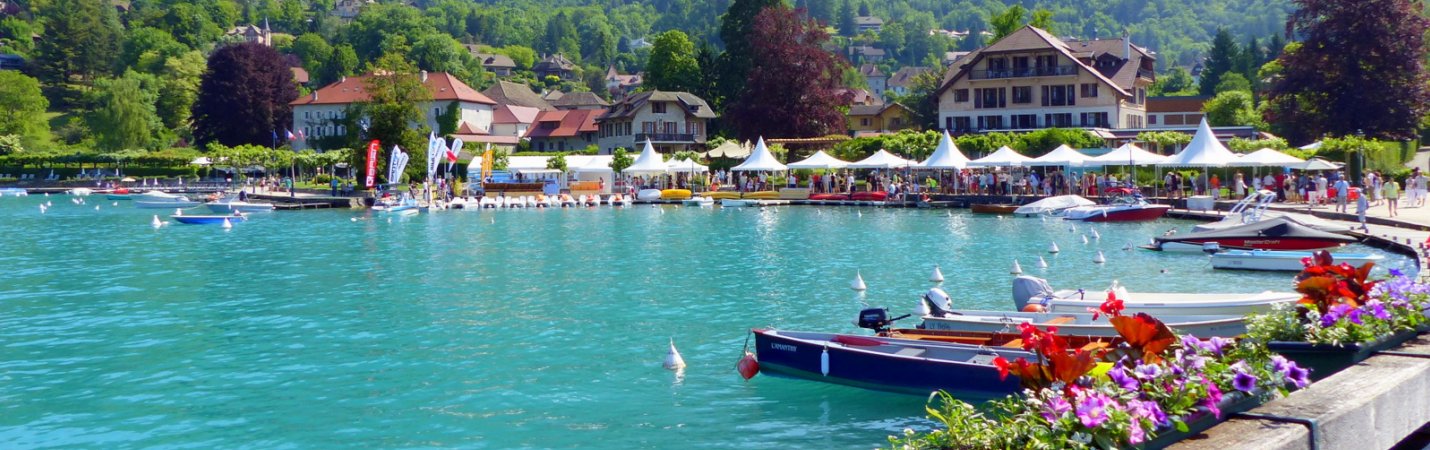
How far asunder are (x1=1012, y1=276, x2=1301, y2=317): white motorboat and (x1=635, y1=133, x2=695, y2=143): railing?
8115 cm

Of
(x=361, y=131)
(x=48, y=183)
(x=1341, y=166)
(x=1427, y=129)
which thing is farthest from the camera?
(x=48, y=183)

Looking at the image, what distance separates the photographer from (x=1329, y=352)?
790cm

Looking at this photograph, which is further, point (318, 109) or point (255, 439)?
point (318, 109)

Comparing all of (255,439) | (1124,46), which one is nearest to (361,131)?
(1124,46)

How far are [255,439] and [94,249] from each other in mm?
31044

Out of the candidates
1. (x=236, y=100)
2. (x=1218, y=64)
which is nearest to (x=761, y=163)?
(x=236, y=100)

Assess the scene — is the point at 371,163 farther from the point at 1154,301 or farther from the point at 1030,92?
the point at 1154,301

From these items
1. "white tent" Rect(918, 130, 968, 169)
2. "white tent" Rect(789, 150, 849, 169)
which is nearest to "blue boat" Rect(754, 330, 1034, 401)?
"white tent" Rect(918, 130, 968, 169)

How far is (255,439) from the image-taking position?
45.0 ft

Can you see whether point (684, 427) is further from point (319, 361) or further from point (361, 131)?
point (361, 131)

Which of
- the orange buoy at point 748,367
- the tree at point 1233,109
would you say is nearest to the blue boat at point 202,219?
the orange buoy at point 748,367

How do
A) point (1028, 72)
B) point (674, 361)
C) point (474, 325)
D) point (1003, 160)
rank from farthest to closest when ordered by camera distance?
point (1028, 72) < point (1003, 160) < point (474, 325) < point (674, 361)

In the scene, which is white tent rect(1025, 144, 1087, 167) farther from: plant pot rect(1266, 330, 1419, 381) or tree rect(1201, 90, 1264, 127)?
plant pot rect(1266, 330, 1419, 381)

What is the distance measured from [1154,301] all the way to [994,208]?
1393 inches
